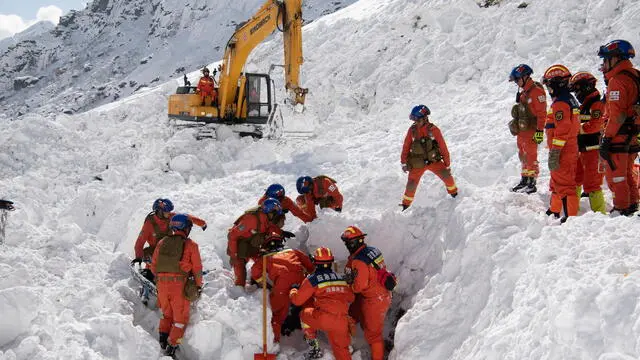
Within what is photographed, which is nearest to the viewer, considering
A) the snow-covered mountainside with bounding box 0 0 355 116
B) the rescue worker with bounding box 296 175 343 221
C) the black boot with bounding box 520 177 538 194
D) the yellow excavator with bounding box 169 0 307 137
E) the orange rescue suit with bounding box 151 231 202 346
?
the orange rescue suit with bounding box 151 231 202 346

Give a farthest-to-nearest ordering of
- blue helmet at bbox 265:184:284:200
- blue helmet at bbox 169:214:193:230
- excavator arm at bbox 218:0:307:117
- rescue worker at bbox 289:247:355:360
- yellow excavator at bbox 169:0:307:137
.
Answer: 1. yellow excavator at bbox 169:0:307:137
2. excavator arm at bbox 218:0:307:117
3. blue helmet at bbox 265:184:284:200
4. blue helmet at bbox 169:214:193:230
5. rescue worker at bbox 289:247:355:360

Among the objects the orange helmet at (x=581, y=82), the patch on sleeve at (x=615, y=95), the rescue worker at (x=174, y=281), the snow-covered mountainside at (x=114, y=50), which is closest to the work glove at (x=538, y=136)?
the orange helmet at (x=581, y=82)

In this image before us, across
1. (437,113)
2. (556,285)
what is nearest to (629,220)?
(556,285)

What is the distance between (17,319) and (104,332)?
769mm

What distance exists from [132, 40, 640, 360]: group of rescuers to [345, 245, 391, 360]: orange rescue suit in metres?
0.01

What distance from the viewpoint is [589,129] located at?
17.4 feet

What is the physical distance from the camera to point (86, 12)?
59156 millimetres

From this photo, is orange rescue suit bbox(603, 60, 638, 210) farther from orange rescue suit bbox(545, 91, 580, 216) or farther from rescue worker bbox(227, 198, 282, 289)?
rescue worker bbox(227, 198, 282, 289)

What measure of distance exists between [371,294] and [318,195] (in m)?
2.17

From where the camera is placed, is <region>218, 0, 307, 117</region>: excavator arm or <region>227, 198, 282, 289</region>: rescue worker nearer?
<region>227, 198, 282, 289</region>: rescue worker

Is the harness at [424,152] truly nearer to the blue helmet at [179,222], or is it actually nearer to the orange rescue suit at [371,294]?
the orange rescue suit at [371,294]

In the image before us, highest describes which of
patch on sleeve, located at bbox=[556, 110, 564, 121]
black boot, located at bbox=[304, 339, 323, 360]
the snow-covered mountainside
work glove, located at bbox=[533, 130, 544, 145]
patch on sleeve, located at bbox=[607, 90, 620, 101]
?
the snow-covered mountainside

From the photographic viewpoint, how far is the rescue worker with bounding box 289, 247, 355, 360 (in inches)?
197

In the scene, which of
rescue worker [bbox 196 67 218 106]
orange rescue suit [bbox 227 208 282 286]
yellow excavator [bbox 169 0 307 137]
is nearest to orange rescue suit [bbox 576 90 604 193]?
orange rescue suit [bbox 227 208 282 286]
